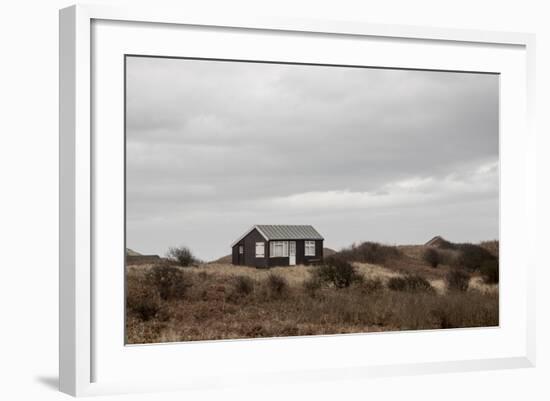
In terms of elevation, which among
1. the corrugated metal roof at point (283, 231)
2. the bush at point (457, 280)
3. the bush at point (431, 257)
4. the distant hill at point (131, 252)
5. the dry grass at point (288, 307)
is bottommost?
the dry grass at point (288, 307)

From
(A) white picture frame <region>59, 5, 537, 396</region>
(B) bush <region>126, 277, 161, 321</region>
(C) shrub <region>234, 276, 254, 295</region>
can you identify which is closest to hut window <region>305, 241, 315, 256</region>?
(C) shrub <region>234, 276, 254, 295</region>

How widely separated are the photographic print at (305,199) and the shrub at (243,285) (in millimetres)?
10

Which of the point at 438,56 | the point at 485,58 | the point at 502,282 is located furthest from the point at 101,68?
the point at 502,282

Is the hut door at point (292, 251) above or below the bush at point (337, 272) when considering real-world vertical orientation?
above

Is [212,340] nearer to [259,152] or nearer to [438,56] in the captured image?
[259,152]

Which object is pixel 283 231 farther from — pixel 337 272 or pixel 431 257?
pixel 431 257

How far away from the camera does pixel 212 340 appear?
6.31 m

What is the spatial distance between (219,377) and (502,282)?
265 cm

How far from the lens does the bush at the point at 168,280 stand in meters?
6.28

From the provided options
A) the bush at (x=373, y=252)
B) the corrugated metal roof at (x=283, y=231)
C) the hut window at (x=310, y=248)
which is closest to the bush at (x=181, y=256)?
the corrugated metal roof at (x=283, y=231)

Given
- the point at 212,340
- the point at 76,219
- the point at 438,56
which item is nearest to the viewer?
the point at 76,219

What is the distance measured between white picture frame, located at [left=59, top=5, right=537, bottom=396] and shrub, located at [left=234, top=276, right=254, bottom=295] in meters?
0.48

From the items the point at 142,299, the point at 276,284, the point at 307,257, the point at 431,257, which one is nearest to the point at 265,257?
the point at 276,284

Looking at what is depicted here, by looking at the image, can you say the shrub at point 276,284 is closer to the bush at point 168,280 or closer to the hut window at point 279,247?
the hut window at point 279,247
